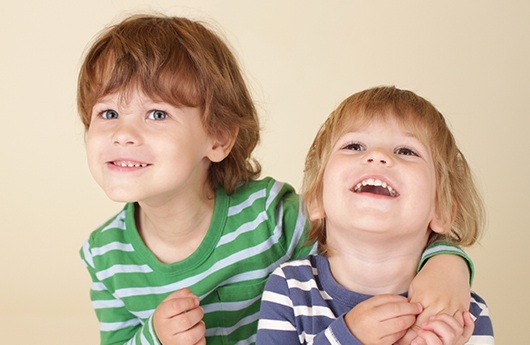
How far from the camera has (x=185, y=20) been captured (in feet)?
7.62

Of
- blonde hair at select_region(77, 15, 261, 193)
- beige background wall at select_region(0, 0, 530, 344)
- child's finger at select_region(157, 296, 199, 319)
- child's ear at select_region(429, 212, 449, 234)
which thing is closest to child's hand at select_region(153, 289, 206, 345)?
child's finger at select_region(157, 296, 199, 319)

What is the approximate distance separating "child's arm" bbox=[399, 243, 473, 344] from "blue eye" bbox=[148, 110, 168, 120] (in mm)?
566

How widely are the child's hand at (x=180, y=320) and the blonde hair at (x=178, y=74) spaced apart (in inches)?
14.0

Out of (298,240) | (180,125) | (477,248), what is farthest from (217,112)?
(477,248)

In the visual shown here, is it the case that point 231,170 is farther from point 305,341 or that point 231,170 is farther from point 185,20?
point 305,341

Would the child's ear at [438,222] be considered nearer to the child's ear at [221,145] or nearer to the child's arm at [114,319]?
the child's ear at [221,145]

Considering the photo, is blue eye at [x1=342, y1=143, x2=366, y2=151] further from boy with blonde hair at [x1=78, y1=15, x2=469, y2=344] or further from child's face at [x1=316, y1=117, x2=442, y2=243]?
boy with blonde hair at [x1=78, y1=15, x2=469, y2=344]

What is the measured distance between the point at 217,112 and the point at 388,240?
0.51 m

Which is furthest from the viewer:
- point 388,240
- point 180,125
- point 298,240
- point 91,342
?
point 91,342

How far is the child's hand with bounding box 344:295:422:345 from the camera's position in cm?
182

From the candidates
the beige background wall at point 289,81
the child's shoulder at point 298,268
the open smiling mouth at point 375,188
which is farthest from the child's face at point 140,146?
the beige background wall at point 289,81

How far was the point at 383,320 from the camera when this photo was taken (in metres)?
1.82

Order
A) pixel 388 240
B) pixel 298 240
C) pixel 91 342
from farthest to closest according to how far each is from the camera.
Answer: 1. pixel 91 342
2. pixel 298 240
3. pixel 388 240

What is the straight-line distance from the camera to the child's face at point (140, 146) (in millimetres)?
2111
